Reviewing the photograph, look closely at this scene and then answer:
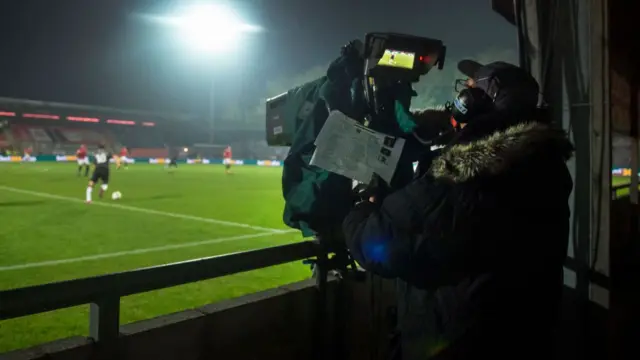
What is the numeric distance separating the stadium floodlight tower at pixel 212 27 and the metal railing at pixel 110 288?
43.4 meters

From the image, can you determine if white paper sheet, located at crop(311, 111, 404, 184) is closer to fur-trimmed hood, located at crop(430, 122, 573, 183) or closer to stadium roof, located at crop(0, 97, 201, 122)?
fur-trimmed hood, located at crop(430, 122, 573, 183)

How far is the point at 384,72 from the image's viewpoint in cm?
209

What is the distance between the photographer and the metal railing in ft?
6.15

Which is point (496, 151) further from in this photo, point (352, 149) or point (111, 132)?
point (111, 132)

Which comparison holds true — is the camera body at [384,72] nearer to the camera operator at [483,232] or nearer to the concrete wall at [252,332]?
the camera operator at [483,232]

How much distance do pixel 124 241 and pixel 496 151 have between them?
8204mm

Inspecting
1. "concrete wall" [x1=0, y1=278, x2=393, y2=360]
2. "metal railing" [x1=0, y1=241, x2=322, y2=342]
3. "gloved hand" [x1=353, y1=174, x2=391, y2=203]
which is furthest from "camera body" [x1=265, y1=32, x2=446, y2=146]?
"concrete wall" [x1=0, y1=278, x2=393, y2=360]

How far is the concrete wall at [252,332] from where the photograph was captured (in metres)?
2.25

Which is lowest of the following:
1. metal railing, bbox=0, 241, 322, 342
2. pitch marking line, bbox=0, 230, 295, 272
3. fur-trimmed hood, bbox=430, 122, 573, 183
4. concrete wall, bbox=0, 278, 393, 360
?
pitch marking line, bbox=0, 230, 295, 272

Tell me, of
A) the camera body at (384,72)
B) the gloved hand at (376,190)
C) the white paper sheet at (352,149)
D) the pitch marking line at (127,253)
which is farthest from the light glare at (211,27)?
the gloved hand at (376,190)

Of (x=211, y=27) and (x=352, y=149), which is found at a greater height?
(x=211, y=27)

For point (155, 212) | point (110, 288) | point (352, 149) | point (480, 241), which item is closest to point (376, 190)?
point (352, 149)

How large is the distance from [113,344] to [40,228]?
879 centimetres

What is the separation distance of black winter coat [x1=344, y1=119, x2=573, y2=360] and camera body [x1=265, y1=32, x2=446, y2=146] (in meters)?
0.46
